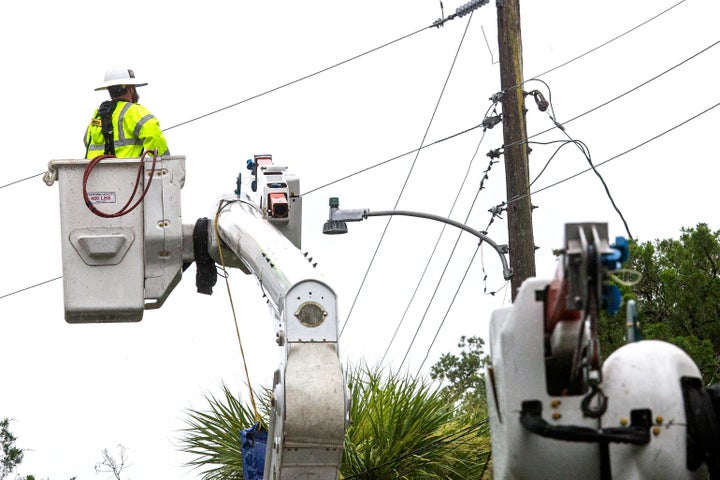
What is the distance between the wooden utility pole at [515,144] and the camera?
1777 cm

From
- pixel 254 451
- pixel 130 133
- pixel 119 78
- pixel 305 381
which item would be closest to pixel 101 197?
pixel 130 133

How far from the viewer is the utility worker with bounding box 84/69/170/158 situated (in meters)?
13.1

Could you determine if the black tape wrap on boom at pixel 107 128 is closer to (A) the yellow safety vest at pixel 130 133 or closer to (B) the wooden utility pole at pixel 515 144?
(A) the yellow safety vest at pixel 130 133

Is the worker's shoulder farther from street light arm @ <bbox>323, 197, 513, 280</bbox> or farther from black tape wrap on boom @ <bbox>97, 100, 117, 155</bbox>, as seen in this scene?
street light arm @ <bbox>323, 197, 513, 280</bbox>

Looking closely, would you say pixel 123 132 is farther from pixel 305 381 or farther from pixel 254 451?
pixel 305 381

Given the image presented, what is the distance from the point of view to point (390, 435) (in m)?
14.4

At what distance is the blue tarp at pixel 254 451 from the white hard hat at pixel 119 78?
449cm

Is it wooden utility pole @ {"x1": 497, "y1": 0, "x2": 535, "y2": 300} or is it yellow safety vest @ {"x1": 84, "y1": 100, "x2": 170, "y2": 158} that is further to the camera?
wooden utility pole @ {"x1": 497, "y1": 0, "x2": 535, "y2": 300}

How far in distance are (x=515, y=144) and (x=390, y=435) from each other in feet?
16.7

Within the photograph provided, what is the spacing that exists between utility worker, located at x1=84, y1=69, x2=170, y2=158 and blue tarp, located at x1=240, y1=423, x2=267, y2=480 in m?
3.46

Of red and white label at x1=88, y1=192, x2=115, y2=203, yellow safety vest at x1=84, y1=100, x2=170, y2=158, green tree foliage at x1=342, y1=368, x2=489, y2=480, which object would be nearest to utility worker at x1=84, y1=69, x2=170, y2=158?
yellow safety vest at x1=84, y1=100, x2=170, y2=158

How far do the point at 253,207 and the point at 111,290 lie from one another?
144 cm

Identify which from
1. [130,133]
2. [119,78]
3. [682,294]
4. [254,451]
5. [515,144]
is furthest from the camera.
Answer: [682,294]

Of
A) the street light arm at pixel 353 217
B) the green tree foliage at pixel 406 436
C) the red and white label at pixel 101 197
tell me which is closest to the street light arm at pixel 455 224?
the street light arm at pixel 353 217
